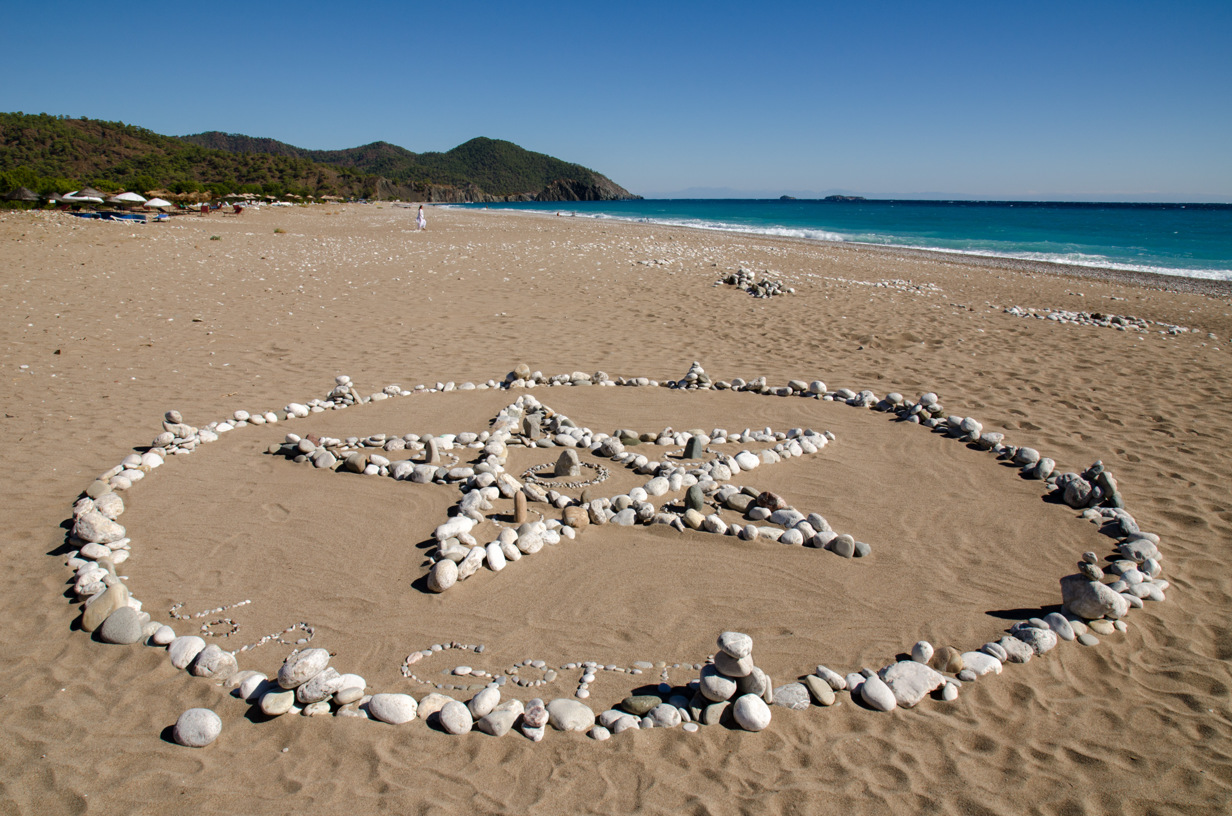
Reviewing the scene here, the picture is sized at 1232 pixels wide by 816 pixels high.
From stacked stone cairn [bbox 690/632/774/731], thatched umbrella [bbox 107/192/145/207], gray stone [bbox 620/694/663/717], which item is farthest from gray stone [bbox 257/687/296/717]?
thatched umbrella [bbox 107/192/145/207]

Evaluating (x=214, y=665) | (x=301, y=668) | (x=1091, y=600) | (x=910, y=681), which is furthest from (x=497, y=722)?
(x=1091, y=600)

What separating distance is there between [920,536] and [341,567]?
145 inches

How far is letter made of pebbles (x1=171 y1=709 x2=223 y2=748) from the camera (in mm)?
2512

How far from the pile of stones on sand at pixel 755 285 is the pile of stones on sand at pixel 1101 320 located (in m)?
4.45

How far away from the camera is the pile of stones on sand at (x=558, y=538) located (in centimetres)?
271

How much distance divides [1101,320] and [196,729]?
49.6 feet

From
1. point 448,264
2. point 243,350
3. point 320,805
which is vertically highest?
point 448,264

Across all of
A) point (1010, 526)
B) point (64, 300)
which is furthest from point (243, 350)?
point (1010, 526)

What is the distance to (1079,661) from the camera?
317cm

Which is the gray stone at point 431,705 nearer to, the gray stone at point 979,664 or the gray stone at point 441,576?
the gray stone at point 441,576

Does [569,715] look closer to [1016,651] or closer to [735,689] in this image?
[735,689]

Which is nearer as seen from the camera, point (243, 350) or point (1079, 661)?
point (1079, 661)

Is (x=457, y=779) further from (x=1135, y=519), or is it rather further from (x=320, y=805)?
(x=1135, y=519)

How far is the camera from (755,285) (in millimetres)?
14109
